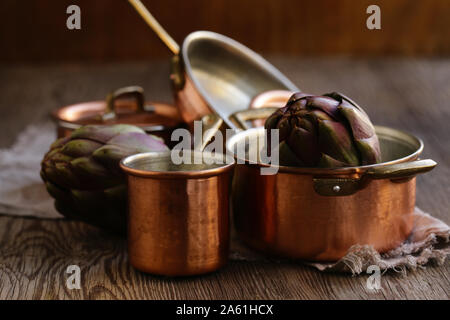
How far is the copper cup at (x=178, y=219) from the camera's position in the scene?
82 centimetres

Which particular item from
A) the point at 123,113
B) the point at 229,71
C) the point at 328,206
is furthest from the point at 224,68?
the point at 328,206

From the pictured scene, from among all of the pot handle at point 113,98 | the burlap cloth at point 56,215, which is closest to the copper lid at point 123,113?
the pot handle at point 113,98

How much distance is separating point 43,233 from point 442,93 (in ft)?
4.57

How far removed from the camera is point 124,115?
1314 millimetres

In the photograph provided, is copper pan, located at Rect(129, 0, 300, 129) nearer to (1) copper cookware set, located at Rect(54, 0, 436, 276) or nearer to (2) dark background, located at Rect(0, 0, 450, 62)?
(1) copper cookware set, located at Rect(54, 0, 436, 276)

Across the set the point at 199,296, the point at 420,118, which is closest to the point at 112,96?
the point at 199,296

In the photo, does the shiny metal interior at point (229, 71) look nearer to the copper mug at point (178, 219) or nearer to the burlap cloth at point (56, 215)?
the burlap cloth at point (56, 215)

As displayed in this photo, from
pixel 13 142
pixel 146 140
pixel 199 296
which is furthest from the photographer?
pixel 13 142

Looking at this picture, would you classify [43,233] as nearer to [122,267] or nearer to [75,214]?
[75,214]

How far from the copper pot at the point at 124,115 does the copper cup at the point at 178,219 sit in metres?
0.36

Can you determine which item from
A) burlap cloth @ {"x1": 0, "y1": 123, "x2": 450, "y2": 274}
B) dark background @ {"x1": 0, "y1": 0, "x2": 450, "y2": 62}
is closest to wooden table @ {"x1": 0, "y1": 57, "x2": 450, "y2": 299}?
burlap cloth @ {"x1": 0, "y1": 123, "x2": 450, "y2": 274}

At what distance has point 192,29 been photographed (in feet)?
8.29

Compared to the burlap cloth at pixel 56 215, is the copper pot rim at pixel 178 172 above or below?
above

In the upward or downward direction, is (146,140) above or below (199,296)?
above
